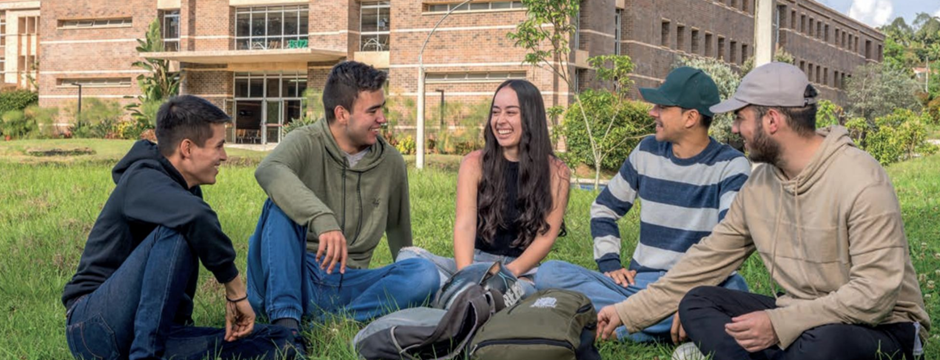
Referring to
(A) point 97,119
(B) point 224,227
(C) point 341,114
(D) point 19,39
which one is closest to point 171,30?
(A) point 97,119

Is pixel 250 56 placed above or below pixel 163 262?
above

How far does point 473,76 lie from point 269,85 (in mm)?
10545

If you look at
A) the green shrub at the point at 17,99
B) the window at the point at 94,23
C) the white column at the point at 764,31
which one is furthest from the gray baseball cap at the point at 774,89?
the green shrub at the point at 17,99

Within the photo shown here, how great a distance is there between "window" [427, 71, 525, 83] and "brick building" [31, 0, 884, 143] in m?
0.04

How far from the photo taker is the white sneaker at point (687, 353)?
4.32 m

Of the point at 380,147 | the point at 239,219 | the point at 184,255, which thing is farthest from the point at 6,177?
the point at 184,255

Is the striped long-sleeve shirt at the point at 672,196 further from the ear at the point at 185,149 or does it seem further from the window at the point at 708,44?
the window at the point at 708,44

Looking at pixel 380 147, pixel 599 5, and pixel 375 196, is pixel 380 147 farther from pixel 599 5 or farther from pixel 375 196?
pixel 599 5

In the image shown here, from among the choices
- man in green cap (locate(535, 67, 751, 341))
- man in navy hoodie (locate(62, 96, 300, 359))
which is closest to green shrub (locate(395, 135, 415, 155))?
man in green cap (locate(535, 67, 751, 341))

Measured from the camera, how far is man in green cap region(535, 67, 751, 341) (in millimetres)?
5094

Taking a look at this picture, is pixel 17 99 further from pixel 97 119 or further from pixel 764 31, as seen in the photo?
pixel 764 31

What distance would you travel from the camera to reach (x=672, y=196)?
516 centimetres

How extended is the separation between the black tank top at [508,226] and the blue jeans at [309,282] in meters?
0.41

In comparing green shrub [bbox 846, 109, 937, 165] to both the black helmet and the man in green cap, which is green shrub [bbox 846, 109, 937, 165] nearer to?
the man in green cap
